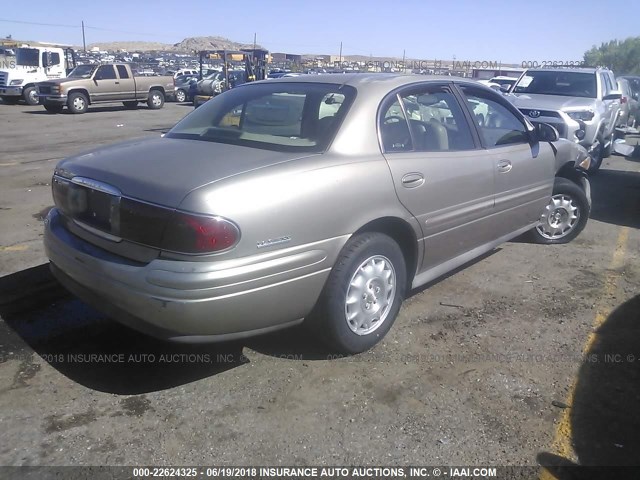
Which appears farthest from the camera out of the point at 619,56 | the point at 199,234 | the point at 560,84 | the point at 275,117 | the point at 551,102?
the point at 619,56

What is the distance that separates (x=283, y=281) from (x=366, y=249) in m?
0.63

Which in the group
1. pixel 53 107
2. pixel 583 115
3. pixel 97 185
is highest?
pixel 583 115

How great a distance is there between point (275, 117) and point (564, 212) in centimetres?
349

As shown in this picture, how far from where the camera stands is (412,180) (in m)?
3.65

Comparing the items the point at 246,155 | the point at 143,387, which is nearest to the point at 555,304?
the point at 246,155

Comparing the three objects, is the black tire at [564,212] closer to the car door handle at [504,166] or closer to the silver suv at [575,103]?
the car door handle at [504,166]

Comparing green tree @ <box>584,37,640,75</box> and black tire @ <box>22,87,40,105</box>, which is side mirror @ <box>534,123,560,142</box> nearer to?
black tire @ <box>22,87,40,105</box>

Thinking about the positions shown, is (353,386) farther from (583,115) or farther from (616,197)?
(583,115)

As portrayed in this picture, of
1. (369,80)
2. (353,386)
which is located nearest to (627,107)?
(369,80)

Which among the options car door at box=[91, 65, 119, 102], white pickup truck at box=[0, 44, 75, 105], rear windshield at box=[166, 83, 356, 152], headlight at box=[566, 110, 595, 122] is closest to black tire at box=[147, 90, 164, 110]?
car door at box=[91, 65, 119, 102]

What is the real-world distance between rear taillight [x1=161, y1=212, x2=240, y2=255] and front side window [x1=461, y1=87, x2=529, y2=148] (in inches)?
97.3

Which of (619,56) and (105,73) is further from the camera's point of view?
(619,56)

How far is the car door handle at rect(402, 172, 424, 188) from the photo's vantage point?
360 centimetres

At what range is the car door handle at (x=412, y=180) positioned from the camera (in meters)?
3.60
